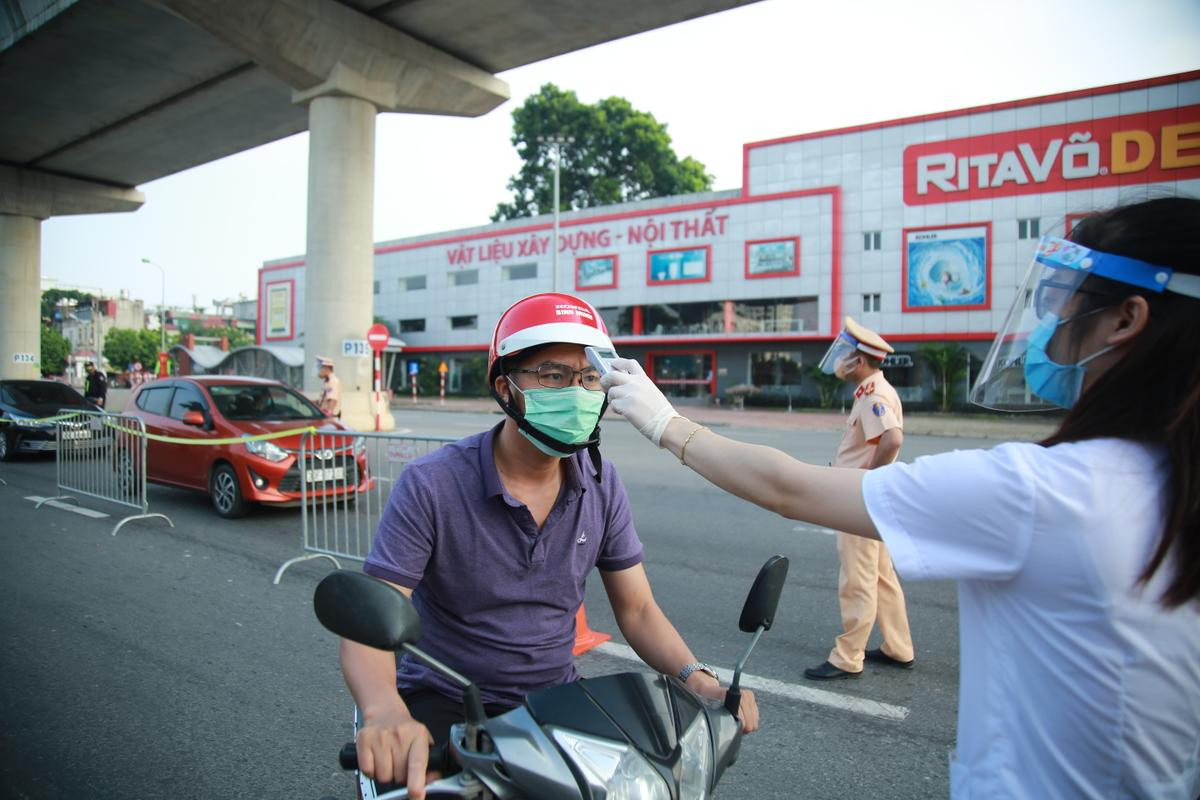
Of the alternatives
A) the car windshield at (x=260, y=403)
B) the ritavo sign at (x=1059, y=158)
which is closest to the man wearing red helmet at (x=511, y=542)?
the car windshield at (x=260, y=403)

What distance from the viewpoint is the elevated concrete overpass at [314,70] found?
15.6 metres

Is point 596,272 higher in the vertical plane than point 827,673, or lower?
higher

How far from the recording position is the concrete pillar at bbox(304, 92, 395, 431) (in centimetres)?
1789

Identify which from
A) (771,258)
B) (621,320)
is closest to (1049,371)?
(771,258)

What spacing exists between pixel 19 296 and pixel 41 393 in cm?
1877

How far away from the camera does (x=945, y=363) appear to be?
30078mm

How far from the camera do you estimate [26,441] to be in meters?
13.1

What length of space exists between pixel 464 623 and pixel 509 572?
192 mm

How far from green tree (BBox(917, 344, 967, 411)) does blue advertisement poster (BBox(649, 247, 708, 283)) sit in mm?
11016

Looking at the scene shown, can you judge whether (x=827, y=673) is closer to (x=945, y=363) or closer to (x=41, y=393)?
(x=41, y=393)

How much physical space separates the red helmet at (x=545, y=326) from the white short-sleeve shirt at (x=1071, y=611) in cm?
104

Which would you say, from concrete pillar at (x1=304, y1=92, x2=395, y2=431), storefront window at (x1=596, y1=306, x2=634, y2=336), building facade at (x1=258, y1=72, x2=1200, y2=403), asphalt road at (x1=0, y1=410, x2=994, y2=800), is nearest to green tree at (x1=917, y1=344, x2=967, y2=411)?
building facade at (x1=258, y1=72, x2=1200, y2=403)

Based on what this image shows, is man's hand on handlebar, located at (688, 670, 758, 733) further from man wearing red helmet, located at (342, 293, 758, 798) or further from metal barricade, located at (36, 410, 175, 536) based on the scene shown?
metal barricade, located at (36, 410, 175, 536)

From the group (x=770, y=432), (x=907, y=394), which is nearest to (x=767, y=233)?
(x=907, y=394)
